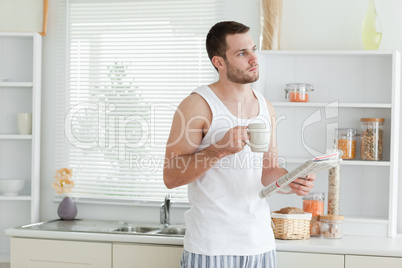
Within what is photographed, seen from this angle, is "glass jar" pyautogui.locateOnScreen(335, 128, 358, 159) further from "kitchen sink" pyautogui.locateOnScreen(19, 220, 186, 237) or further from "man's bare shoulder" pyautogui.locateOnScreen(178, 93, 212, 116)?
"man's bare shoulder" pyautogui.locateOnScreen(178, 93, 212, 116)

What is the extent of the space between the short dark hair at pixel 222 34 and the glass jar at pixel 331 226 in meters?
1.17

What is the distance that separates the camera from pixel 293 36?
342 cm

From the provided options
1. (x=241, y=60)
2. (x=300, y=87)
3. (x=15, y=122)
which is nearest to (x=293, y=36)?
(x=300, y=87)

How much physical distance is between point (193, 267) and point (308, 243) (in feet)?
2.67

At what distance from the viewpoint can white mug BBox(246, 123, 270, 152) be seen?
80.8 inches

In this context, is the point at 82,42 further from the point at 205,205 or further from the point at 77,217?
the point at 205,205

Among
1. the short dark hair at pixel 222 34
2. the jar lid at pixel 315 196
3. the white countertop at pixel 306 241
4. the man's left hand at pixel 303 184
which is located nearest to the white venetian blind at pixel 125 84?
the white countertop at pixel 306 241

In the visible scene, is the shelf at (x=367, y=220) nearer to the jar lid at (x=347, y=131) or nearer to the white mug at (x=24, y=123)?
the jar lid at (x=347, y=131)

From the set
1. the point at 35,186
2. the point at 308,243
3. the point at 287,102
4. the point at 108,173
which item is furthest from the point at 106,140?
the point at 308,243

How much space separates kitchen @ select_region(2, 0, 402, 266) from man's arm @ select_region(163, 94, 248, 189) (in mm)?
1235

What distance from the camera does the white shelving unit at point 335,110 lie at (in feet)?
10.7

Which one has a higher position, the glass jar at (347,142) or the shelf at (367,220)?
the glass jar at (347,142)

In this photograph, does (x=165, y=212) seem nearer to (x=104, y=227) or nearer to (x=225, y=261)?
(x=104, y=227)

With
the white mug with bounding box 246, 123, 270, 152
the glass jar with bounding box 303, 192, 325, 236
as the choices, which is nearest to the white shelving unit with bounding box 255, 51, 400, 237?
the glass jar with bounding box 303, 192, 325, 236
